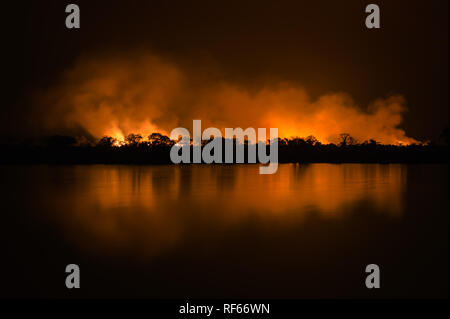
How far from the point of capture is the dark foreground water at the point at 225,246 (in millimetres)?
3859

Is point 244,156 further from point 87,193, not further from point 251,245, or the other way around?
point 251,245

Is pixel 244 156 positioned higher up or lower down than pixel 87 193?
higher up

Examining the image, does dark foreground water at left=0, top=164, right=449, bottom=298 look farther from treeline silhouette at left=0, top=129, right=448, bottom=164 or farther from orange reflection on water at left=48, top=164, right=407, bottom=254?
treeline silhouette at left=0, top=129, right=448, bottom=164

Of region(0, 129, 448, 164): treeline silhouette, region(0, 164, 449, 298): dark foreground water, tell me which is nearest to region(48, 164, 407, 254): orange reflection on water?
region(0, 164, 449, 298): dark foreground water

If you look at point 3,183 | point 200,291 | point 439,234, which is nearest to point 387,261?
point 439,234

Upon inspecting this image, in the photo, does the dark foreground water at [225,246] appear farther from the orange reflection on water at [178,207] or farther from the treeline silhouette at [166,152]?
the treeline silhouette at [166,152]

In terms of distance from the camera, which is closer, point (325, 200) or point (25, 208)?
point (25, 208)

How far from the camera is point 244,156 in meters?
27.7

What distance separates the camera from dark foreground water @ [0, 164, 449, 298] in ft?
12.7

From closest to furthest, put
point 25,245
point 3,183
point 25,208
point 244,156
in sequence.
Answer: point 25,245
point 25,208
point 3,183
point 244,156

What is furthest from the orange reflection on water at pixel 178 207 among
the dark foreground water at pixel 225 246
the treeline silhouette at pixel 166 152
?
the treeline silhouette at pixel 166 152

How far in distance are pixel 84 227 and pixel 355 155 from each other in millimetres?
26307
